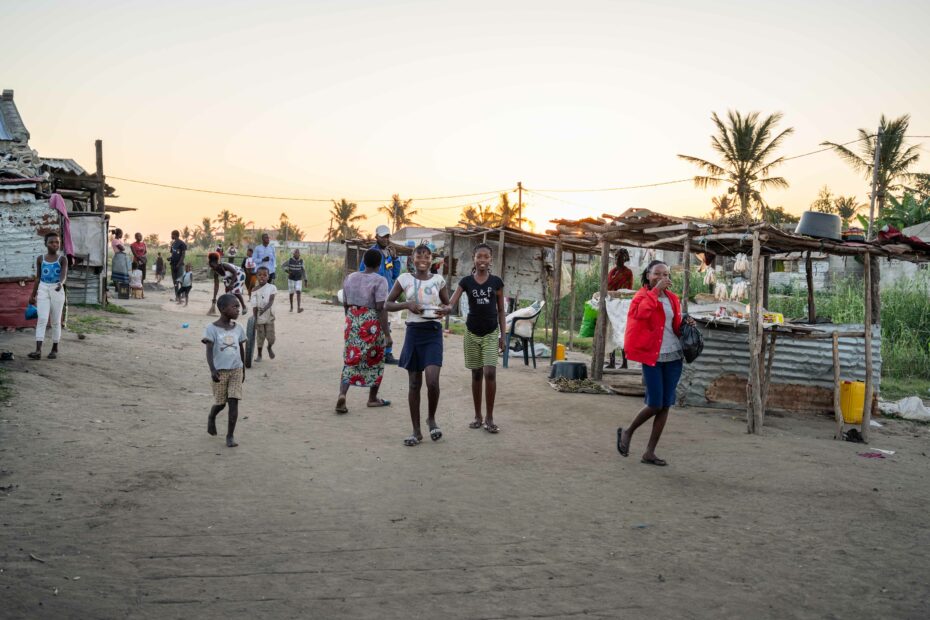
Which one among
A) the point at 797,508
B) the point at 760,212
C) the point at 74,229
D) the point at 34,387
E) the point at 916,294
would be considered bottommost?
the point at 797,508

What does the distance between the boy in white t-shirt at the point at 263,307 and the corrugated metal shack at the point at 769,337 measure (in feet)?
16.2

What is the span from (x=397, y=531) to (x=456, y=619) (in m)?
1.14

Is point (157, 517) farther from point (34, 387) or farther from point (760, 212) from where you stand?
point (760, 212)

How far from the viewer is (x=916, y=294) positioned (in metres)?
17.3

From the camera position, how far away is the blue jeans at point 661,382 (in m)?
6.17

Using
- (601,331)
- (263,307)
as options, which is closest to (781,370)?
(601,331)

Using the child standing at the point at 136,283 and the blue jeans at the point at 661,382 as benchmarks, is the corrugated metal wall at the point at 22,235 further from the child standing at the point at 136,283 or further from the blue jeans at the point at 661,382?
the child standing at the point at 136,283

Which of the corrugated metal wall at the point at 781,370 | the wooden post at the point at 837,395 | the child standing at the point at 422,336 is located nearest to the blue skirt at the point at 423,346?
the child standing at the point at 422,336

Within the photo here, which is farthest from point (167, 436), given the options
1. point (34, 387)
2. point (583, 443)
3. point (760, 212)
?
point (760, 212)

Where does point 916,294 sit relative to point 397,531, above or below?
above

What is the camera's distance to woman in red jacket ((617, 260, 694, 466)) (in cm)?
617

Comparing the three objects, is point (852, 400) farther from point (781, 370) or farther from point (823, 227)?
point (823, 227)

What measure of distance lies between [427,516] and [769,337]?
619cm

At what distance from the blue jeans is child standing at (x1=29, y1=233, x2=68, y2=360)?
7.17 metres
